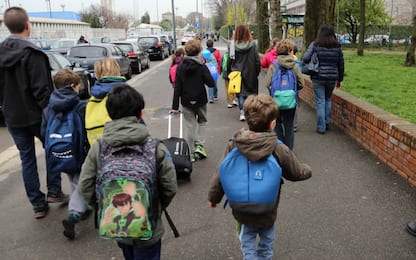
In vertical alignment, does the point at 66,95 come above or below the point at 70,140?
above

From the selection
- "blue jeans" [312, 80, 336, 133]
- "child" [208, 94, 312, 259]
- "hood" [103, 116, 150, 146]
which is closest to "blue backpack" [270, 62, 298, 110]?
"blue jeans" [312, 80, 336, 133]

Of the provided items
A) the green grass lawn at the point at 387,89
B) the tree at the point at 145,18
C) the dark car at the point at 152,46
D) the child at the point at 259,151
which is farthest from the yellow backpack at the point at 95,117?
the tree at the point at 145,18

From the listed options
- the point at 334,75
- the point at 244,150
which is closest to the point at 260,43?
the point at 334,75

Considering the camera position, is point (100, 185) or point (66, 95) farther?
point (66, 95)

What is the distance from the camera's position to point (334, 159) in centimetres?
574

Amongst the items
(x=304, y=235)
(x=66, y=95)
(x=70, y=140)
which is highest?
(x=66, y=95)

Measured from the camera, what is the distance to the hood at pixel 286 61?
5.37 metres

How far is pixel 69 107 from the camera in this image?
370 cm

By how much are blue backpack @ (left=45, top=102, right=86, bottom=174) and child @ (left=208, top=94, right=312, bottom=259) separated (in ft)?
5.16

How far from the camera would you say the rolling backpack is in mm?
2336

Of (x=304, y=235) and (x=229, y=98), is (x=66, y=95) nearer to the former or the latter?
(x=304, y=235)

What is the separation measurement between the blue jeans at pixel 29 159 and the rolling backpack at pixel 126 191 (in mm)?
1949

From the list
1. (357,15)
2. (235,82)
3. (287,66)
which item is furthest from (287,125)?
(357,15)

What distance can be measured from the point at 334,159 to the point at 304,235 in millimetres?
2285
